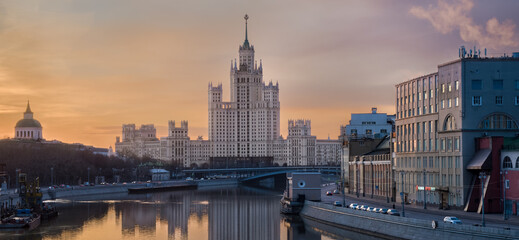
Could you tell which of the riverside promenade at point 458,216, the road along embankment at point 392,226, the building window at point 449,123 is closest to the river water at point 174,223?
the road along embankment at point 392,226

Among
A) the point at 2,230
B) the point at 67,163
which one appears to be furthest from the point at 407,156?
the point at 67,163

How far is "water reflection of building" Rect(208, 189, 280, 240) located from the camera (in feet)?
289

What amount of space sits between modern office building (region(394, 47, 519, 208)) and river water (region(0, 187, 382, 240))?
44.0 feet

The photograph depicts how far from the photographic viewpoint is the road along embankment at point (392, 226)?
184 ft

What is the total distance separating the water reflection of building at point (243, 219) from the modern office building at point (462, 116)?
21446 mm

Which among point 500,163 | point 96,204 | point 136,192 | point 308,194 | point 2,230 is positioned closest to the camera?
point 500,163

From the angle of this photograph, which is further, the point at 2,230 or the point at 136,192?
the point at 136,192

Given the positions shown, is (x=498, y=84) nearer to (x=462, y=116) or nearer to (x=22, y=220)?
(x=462, y=116)

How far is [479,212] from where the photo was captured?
74.6 meters

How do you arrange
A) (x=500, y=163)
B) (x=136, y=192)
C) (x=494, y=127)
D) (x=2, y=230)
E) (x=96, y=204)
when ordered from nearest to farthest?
(x=500, y=163) → (x=494, y=127) → (x=2, y=230) → (x=96, y=204) → (x=136, y=192)

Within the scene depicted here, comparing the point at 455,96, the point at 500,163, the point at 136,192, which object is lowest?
the point at 136,192

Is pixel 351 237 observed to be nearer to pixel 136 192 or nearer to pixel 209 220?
pixel 209 220

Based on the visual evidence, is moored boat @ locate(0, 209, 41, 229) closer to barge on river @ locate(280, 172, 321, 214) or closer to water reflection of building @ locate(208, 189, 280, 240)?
water reflection of building @ locate(208, 189, 280, 240)

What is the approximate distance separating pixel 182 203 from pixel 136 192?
43571 mm
